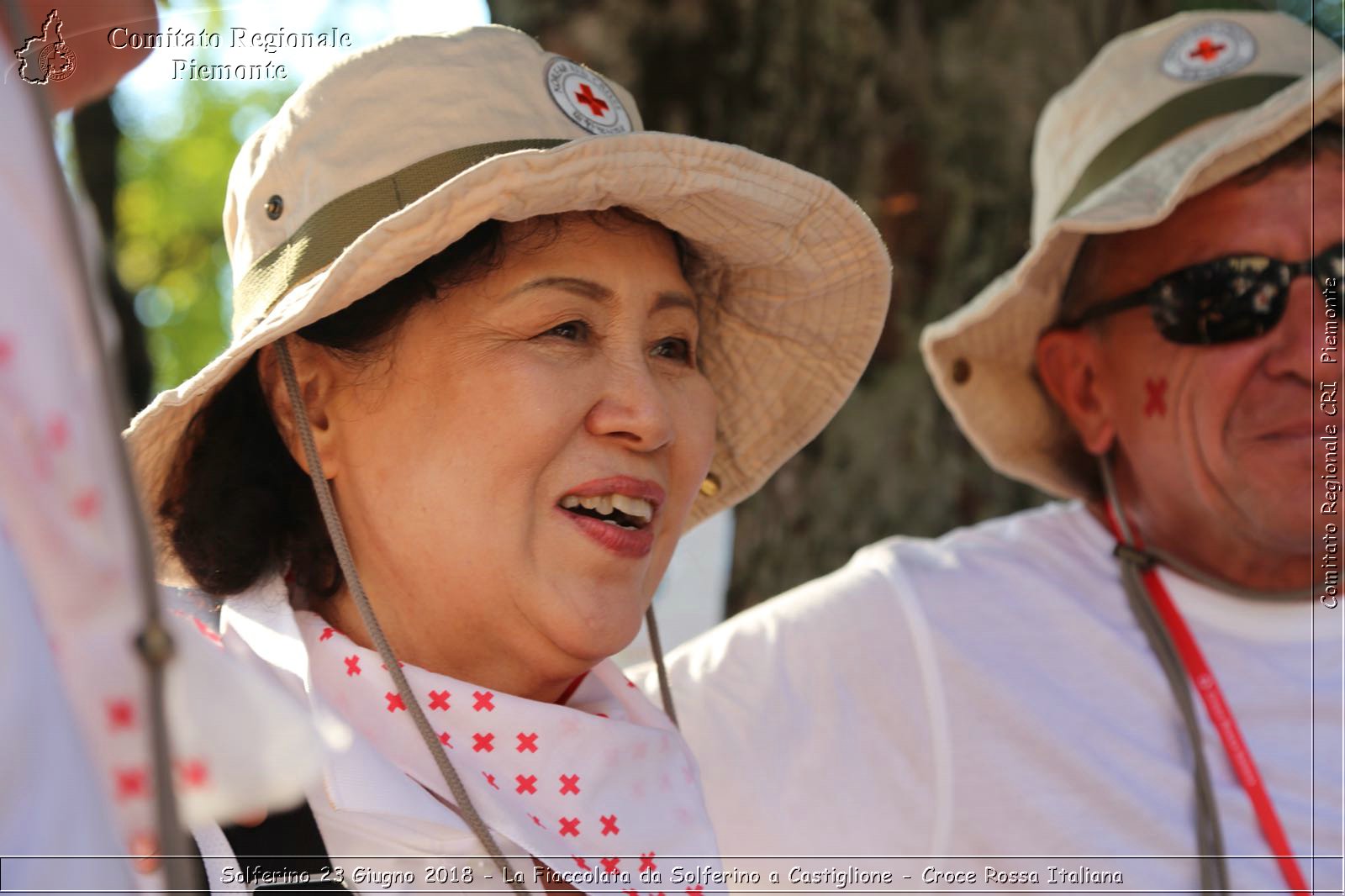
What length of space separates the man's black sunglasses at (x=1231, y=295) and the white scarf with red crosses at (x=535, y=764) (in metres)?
1.73

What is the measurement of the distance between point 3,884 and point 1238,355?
2.85m

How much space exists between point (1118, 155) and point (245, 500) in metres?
2.28

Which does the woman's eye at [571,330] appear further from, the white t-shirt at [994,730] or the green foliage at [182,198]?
the green foliage at [182,198]

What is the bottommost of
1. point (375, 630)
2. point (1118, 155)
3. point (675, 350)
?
point (375, 630)

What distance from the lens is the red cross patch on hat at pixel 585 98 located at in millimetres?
2160

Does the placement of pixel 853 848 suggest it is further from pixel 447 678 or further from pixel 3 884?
pixel 3 884

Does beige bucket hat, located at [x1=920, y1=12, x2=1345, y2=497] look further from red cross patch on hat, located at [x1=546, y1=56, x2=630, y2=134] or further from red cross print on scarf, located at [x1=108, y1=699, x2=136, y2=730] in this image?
red cross print on scarf, located at [x1=108, y1=699, x2=136, y2=730]

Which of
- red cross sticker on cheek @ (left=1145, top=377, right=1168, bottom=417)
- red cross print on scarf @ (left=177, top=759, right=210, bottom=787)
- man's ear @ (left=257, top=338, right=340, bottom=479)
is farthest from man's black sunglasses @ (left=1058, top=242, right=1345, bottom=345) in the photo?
red cross print on scarf @ (left=177, top=759, right=210, bottom=787)

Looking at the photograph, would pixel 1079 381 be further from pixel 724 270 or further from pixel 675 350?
pixel 675 350

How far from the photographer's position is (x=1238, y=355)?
306 cm

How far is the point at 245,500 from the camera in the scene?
2193 mm

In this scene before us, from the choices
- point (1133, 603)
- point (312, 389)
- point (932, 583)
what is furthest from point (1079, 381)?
point (312, 389)

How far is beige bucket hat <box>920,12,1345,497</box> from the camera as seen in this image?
3.02 metres

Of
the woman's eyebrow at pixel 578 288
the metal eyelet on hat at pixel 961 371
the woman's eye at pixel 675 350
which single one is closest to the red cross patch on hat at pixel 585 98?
the woman's eyebrow at pixel 578 288
